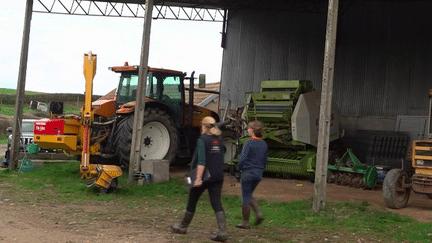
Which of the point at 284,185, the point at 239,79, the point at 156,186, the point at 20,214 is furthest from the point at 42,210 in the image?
the point at 239,79

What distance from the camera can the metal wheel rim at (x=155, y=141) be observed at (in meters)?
15.9

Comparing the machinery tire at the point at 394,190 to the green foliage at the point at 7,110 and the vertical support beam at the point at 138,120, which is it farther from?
the green foliage at the point at 7,110

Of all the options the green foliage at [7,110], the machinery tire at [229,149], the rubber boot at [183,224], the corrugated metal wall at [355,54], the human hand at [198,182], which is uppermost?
the corrugated metal wall at [355,54]

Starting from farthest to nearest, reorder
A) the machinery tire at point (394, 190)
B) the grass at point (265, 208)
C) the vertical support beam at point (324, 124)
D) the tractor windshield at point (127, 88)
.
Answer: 1. the tractor windshield at point (127, 88)
2. the machinery tire at point (394, 190)
3. the vertical support beam at point (324, 124)
4. the grass at point (265, 208)

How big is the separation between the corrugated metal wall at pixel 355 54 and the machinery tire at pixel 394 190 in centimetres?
645

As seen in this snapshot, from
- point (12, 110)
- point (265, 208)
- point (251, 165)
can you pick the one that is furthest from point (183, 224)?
point (12, 110)

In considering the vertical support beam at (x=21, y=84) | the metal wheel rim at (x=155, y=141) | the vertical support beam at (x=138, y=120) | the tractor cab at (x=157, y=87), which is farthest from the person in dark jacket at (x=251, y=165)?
the vertical support beam at (x=21, y=84)

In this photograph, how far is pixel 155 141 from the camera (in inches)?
635

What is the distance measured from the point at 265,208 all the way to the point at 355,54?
9570mm

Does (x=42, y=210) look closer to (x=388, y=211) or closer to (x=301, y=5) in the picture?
(x=388, y=211)

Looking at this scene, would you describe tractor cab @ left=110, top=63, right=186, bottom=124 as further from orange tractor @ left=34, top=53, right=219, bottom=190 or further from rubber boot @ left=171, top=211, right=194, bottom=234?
rubber boot @ left=171, top=211, right=194, bottom=234

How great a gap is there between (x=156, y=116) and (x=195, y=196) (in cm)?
748

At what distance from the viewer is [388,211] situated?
1109 centimetres

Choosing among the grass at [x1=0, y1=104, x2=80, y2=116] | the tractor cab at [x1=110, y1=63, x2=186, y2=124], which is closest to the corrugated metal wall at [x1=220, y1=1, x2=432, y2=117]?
the tractor cab at [x1=110, y1=63, x2=186, y2=124]
